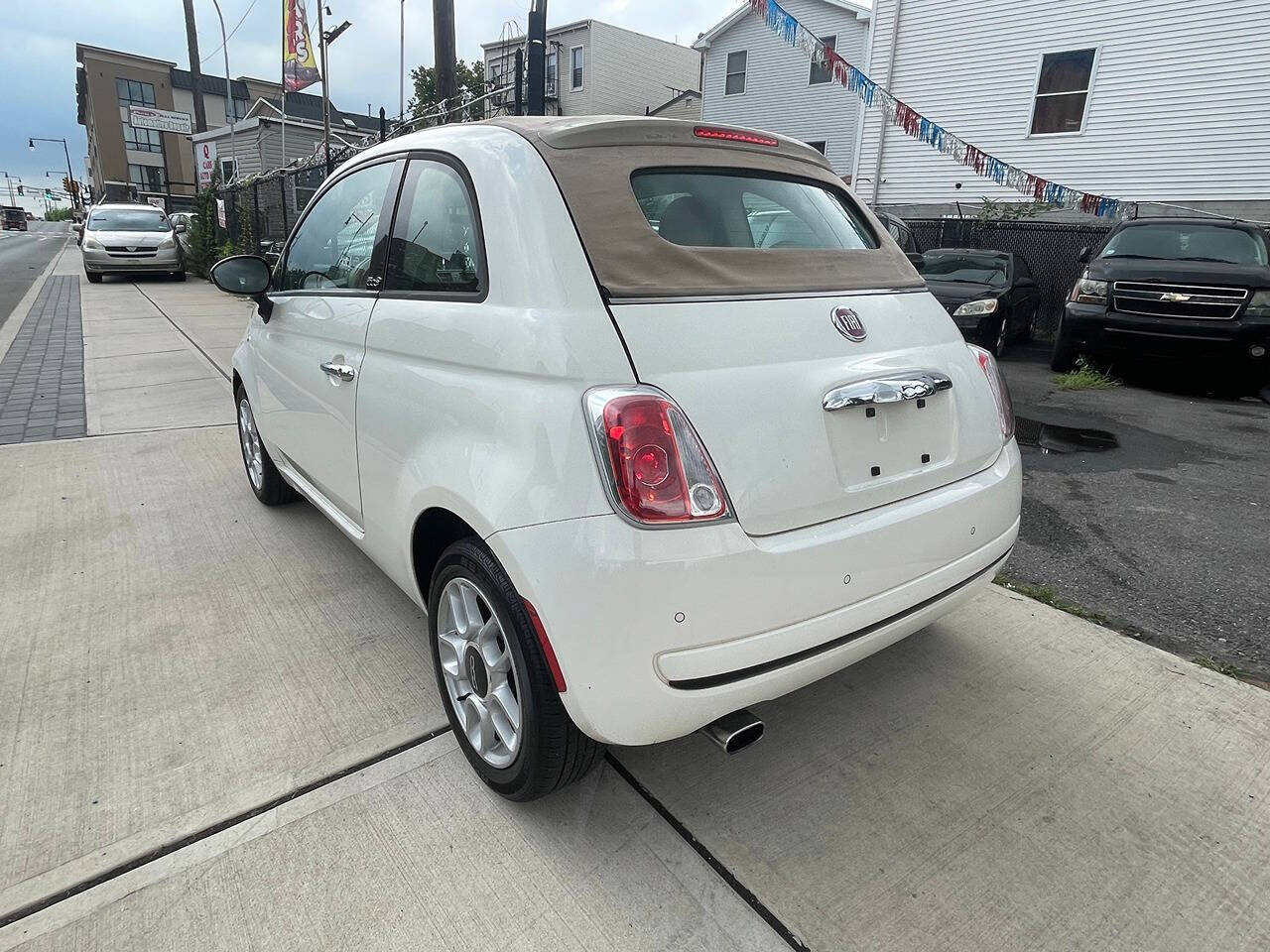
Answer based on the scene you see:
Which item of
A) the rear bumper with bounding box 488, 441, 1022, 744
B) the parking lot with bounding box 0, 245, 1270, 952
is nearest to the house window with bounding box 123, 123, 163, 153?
the parking lot with bounding box 0, 245, 1270, 952

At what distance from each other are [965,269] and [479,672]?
10295mm

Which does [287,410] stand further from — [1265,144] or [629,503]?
[1265,144]

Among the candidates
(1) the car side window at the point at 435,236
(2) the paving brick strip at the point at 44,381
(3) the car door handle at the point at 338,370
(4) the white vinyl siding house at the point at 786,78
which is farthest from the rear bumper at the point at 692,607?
(4) the white vinyl siding house at the point at 786,78

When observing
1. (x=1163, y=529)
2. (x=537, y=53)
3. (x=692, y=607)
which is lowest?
(x=1163, y=529)

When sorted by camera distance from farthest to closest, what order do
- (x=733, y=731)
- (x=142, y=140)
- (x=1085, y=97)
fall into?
1. (x=142, y=140)
2. (x=1085, y=97)
3. (x=733, y=731)

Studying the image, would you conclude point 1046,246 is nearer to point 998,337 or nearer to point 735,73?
point 998,337

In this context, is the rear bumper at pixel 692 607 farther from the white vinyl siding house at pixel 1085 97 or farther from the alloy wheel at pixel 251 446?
the white vinyl siding house at pixel 1085 97

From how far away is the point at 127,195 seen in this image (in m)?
54.8

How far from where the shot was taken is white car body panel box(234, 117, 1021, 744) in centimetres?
166

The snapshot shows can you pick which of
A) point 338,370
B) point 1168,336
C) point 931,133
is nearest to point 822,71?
point 931,133

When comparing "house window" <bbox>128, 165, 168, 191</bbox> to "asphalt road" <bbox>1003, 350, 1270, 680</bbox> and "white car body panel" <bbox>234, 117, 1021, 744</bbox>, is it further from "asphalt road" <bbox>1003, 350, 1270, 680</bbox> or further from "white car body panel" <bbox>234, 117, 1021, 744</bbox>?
"white car body panel" <bbox>234, 117, 1021, 744</bbox>

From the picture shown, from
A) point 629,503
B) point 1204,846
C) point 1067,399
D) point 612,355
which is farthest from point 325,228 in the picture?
point 1067,399

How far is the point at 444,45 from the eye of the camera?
11.9 metres

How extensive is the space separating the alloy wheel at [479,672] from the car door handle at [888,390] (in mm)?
996
